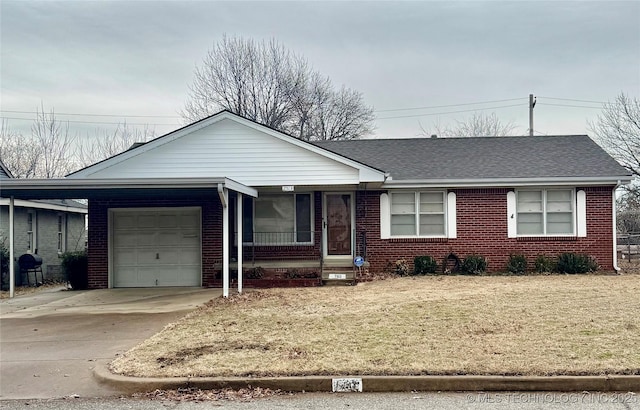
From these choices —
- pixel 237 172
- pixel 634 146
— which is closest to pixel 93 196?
pixel 237 172

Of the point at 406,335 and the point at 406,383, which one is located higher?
the point at 406,335

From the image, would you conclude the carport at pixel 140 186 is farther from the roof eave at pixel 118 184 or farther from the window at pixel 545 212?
the window at pixel 545 212

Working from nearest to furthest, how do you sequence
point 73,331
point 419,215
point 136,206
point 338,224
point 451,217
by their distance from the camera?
point 73,331 → point 136,206 → point 451,217 → point 419,215 → point 338,224

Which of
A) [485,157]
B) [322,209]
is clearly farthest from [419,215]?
[485,157]

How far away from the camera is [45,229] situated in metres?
22.3

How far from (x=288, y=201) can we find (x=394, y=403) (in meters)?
11.9

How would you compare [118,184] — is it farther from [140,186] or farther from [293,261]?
[293,261]

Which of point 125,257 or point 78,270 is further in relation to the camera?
point 78,270

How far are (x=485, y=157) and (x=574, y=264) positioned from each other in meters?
4.41

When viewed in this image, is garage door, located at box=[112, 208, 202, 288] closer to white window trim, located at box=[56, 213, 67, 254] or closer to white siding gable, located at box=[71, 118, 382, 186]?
white siding gable, located at box=[71, 118, 382, 186]

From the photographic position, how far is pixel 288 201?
56.9 feet

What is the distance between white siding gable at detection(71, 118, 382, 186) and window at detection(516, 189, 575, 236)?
19.1ft

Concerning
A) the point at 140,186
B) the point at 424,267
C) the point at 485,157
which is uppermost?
the point at 485,157

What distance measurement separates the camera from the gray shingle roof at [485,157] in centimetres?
1708
